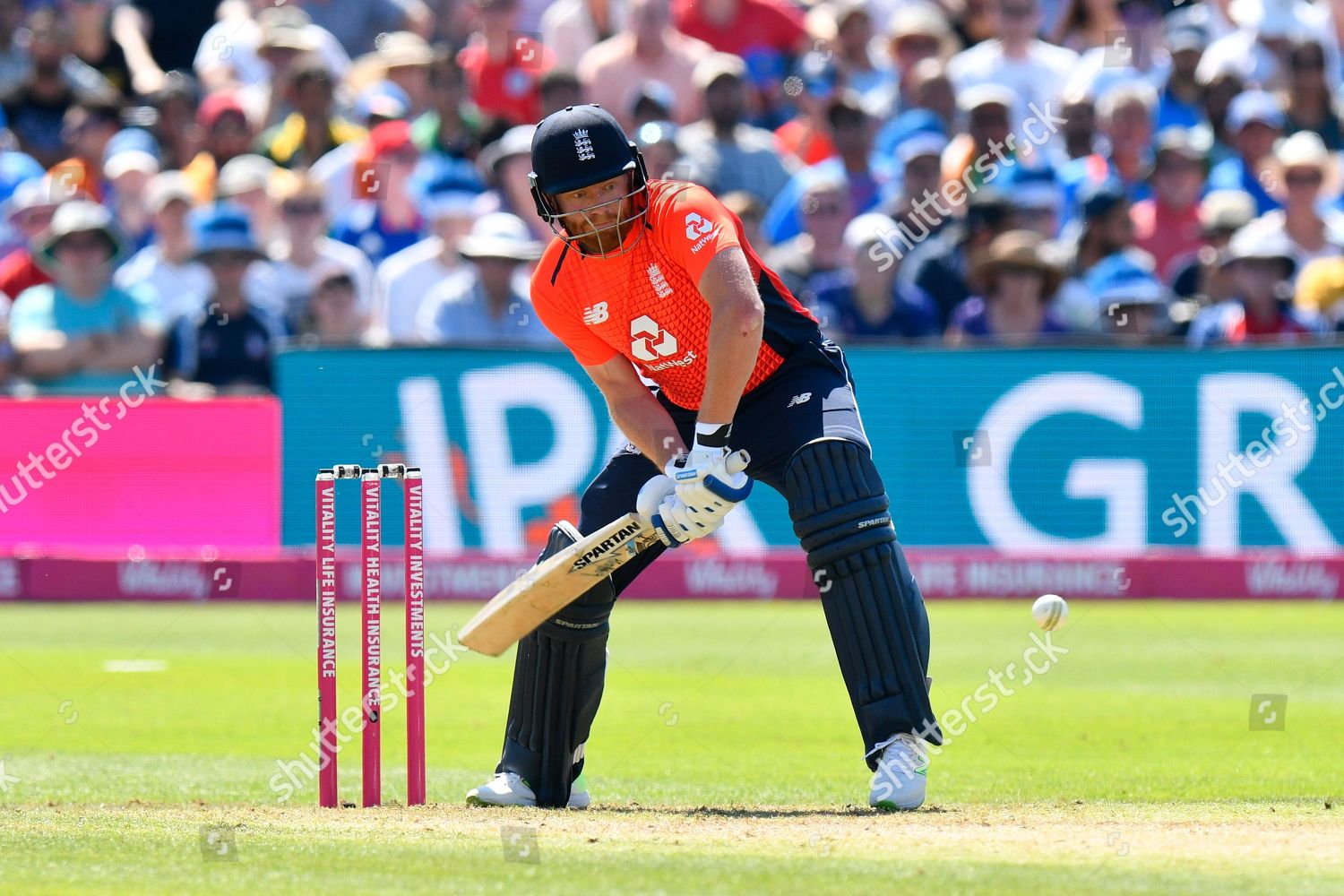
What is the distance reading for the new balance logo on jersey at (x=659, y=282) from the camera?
6.10 metres

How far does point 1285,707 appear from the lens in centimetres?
858

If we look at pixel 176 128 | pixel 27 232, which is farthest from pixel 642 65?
pixel 27 232

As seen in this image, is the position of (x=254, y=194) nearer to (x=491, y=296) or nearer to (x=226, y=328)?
(x=226, y=328)

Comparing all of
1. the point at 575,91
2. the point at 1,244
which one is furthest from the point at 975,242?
the point at 1,244

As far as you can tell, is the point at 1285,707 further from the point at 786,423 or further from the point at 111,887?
the point at 111,887

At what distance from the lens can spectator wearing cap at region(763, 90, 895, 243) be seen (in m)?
14.2

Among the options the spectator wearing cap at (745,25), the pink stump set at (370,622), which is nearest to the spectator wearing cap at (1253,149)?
the spectator wearing cap at (745,25)

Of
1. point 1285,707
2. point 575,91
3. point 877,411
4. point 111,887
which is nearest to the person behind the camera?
point 111,887

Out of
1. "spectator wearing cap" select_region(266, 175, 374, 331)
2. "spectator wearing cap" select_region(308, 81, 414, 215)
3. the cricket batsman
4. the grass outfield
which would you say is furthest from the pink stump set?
"spectator wearing cap" select_region(308, 81, 414, 215)

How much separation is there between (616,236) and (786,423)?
811 mm

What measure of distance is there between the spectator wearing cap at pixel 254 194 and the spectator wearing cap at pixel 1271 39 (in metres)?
7.54

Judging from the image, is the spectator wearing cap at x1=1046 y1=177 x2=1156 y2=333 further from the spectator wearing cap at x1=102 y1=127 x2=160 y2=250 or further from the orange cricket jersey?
the orange cricket jersey

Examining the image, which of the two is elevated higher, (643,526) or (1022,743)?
(643,526)

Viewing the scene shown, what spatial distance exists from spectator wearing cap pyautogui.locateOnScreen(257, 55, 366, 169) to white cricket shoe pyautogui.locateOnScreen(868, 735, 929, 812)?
10602 millimetres
